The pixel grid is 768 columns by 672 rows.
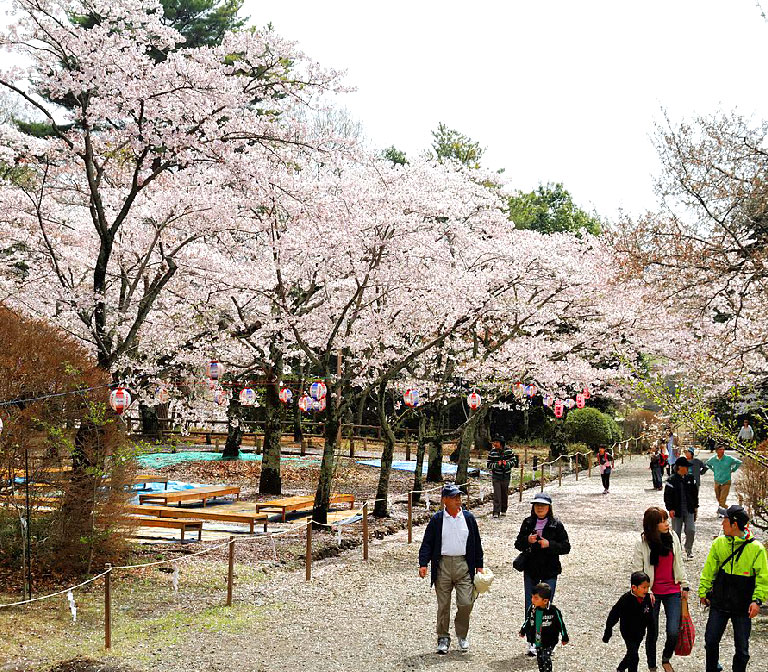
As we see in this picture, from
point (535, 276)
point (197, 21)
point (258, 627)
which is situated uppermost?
point (197, 21)

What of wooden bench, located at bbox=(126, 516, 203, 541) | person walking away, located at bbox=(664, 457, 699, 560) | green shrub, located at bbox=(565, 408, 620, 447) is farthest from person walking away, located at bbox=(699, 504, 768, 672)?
green shrub, located at bbox=(565, 408, 620, 447)

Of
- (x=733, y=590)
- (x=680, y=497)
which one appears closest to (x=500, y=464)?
(x=680, y=497)

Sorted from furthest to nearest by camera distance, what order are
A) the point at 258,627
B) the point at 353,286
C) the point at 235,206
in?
the point at 353,286 < the point at 235,206 < the point at 258,627

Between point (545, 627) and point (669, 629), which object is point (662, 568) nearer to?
point (669, 629)

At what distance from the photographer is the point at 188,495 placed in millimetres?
16969

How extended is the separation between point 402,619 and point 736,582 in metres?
3.86

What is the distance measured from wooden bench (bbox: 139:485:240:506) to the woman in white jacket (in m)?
11.6

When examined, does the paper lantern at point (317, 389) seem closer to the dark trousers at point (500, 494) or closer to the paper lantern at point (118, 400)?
the dark trousers at point (500, 494)

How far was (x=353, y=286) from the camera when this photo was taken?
1803 cm

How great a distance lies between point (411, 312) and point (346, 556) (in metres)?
7.24

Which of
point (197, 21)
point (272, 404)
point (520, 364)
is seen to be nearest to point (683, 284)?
point (520, 364)

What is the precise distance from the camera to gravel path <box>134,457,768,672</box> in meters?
7.48

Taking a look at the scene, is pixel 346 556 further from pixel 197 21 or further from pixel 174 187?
pixel 197 21

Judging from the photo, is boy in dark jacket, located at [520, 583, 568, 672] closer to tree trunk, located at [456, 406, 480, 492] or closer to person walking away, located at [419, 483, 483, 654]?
person walking away, located at [419, 483, 483, 654]
